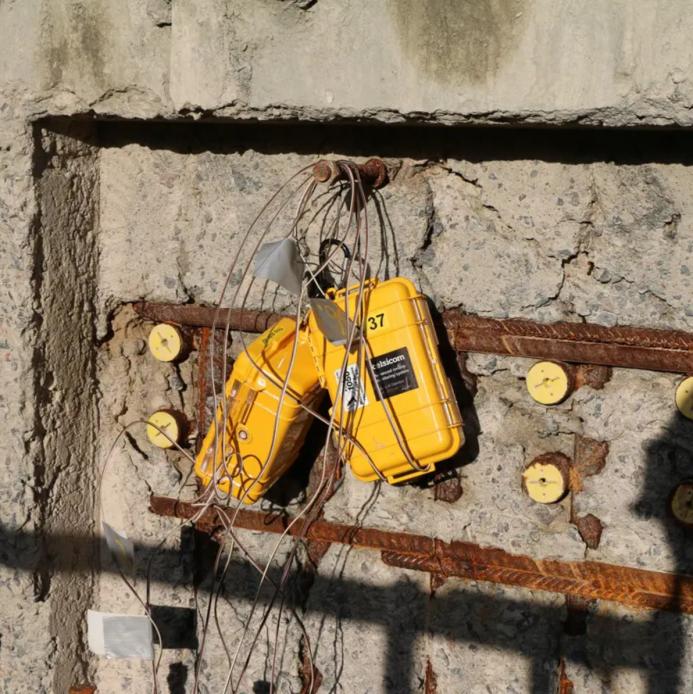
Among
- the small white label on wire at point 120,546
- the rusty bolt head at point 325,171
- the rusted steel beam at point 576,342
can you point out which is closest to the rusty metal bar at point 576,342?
the rusted steel beam at point 576,342

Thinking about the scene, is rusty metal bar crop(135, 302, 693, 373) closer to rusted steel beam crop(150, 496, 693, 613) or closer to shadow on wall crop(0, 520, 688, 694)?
shadow on wall crop(0, 520, 688, 694)

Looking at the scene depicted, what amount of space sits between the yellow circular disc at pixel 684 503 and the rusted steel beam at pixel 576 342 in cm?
19

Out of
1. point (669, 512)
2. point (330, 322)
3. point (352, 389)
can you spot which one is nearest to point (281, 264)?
point (330, 322)

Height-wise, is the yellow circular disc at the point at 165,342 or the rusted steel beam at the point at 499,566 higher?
the yellow circular disc at the point at 165,342

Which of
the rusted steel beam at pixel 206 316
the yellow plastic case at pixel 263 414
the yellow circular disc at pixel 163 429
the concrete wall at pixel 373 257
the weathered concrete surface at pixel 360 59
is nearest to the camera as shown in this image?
the weathered concrete surface at pixel 360 59

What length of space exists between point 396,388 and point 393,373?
0.03 m

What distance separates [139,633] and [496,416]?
86 centimetres

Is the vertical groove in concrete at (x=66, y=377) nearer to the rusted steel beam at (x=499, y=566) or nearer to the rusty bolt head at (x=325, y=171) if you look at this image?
the rusted steel beam at (x=499, y=566)

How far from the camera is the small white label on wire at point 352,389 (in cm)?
171

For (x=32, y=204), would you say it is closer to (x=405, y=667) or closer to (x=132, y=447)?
(x=132, y=447)

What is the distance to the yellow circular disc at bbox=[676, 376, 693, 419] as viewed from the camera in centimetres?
161

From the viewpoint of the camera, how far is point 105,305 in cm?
211

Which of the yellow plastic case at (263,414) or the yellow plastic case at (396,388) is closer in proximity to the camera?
the yellow plastic case at (396,388)

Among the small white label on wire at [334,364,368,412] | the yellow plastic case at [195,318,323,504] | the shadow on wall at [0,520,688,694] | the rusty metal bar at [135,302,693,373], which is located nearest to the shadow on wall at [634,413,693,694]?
the shadow on wall at [0,520,688,694]
